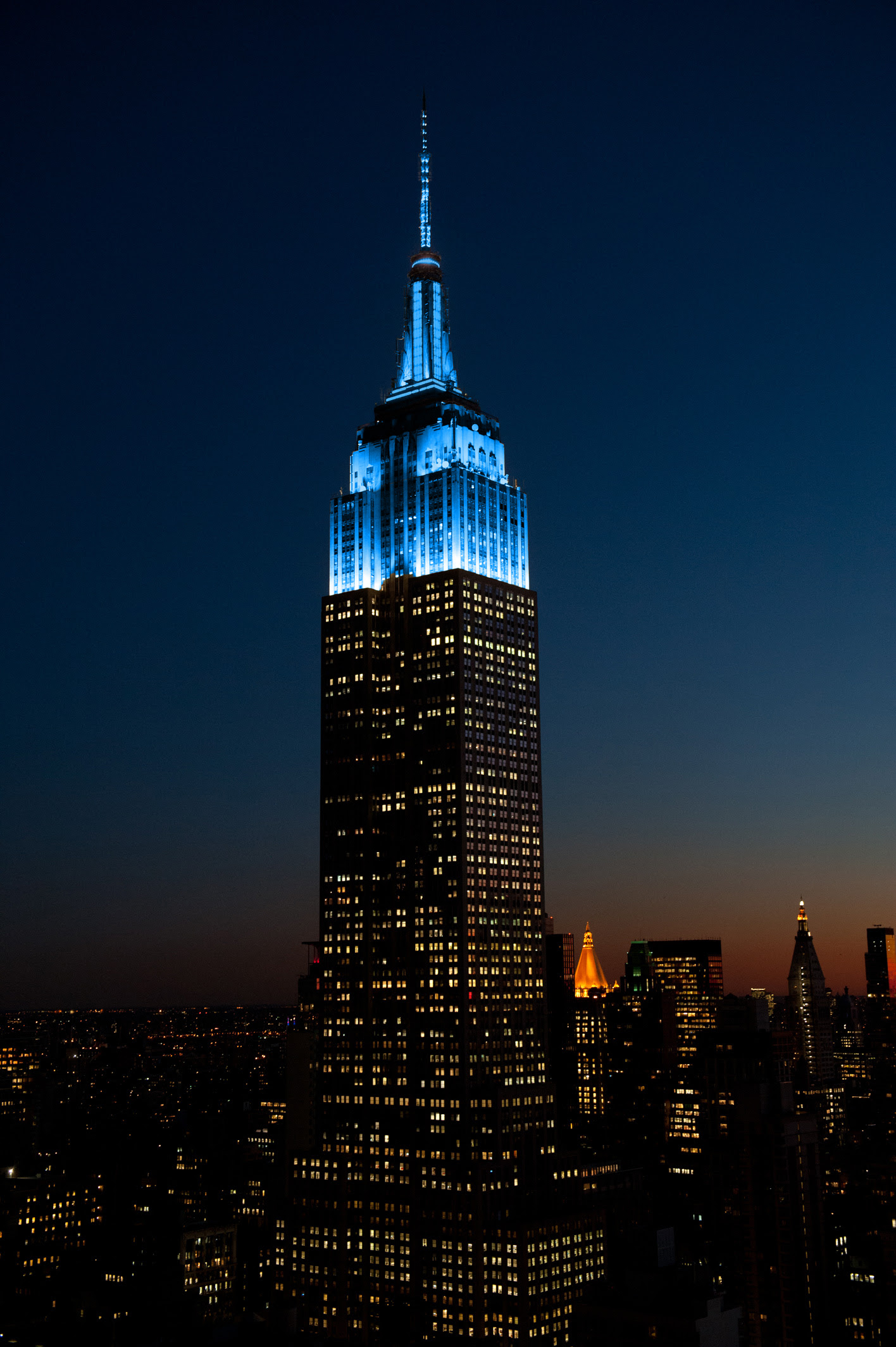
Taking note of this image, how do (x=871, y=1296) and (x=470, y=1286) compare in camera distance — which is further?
(x=871, y=1296)

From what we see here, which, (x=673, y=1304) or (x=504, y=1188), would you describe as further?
(x=504, y=1188)

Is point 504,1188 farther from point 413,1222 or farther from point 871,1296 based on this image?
point 871,1296

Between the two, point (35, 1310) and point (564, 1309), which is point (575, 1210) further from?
point (35, 1310)

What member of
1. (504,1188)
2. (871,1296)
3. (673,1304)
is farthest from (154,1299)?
(871,1296)

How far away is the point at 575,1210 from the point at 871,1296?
41.4 m

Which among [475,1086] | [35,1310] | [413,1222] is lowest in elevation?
[35,1310]

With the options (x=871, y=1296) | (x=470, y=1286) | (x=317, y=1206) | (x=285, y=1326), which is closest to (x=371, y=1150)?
(x=317, y=1206)

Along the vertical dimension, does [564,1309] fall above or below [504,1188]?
below

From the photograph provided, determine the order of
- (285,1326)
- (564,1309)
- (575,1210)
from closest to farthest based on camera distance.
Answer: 1. (285,1326)
2. (564,1309)
3. (575,1210)

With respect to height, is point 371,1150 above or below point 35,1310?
above

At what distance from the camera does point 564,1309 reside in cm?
17988

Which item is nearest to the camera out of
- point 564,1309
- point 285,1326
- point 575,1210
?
point 285,1326

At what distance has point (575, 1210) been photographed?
192000 millimetres

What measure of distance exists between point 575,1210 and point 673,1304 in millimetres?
29306
